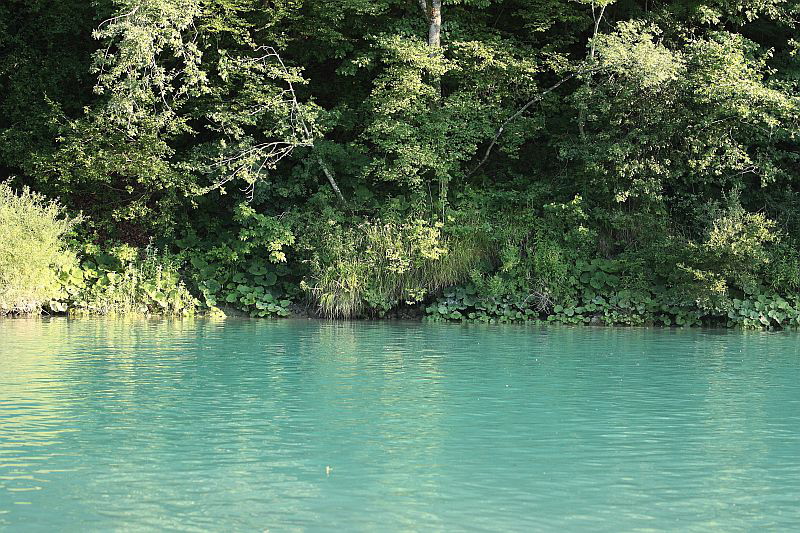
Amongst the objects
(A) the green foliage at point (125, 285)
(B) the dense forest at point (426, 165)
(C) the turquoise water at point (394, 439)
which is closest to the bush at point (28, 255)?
(B) the dense forest at point (426, 165)

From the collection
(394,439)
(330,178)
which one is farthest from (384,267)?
(394,439)

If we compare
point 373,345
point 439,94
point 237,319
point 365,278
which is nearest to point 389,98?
point 439,94

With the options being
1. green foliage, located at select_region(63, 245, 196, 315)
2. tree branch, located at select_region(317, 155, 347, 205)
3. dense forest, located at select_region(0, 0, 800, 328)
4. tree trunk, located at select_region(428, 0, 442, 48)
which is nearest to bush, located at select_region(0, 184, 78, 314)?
dense forest, located at select_region(0, 0, 800, 328)

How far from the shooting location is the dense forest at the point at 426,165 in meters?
18.4

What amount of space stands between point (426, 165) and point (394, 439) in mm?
12494

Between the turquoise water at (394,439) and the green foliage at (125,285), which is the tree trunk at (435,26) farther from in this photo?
the turquoise water at (394,439)

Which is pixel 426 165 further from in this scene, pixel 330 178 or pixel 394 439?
pixel 394 439

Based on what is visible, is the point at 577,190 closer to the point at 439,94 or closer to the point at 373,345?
the point at 439,94

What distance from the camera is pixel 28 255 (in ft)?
58.7

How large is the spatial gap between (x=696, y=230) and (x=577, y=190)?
253 cm

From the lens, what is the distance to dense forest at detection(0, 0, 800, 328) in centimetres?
1841

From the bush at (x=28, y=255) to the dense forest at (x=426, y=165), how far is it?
0.17ft

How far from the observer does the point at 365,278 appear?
19344 millimetres

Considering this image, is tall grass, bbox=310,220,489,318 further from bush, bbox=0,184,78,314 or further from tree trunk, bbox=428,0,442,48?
bush, bbox=0,184,78,314
